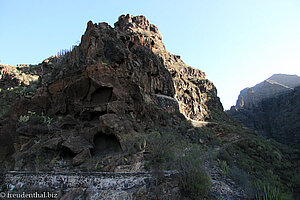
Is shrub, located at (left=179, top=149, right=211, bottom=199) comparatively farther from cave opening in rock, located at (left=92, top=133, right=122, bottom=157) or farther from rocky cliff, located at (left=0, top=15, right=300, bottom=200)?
cave opening in rock, located at (left=92, top=133, right=122, bottom=157)

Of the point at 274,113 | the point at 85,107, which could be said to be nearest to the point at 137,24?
the point at 85,107

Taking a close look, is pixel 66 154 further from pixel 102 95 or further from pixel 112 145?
pixel 102 95

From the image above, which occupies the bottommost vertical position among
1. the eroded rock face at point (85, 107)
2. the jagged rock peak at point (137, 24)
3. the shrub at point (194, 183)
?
the shrub at point (194, 183)

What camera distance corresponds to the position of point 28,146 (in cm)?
1434

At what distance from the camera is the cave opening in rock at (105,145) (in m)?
13.9

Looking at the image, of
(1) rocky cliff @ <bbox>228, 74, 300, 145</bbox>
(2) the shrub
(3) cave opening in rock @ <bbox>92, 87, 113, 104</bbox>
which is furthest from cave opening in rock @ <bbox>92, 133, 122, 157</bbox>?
(1) rocky cliff @ <bbox>228, 74, 300, 145</bbox>

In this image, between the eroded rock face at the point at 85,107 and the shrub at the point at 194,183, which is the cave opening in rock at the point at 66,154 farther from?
the shrub at the point at 194,183

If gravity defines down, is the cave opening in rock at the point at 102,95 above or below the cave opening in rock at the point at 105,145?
above

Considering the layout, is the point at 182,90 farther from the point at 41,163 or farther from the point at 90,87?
the point at 41,163

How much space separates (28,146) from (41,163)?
2.99 meters

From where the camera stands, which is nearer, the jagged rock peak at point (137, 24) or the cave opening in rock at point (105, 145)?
the cave opening in rock at point (105, 145)

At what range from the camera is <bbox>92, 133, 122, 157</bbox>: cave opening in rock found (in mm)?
13857

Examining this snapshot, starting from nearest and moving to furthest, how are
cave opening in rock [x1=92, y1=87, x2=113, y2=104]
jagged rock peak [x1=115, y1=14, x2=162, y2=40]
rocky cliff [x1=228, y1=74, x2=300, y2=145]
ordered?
cave opening in rock [x1=92, y1=87, x2=113, y2=104]
rocky cliff [x1=228, y1=74, x2=300, y2=145]
jagged rock peak [x1=115, y1=14, x2=162, y2=40]

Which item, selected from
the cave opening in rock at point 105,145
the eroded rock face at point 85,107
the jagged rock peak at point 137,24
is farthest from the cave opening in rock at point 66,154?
the jagged rock peak at point 137,24
